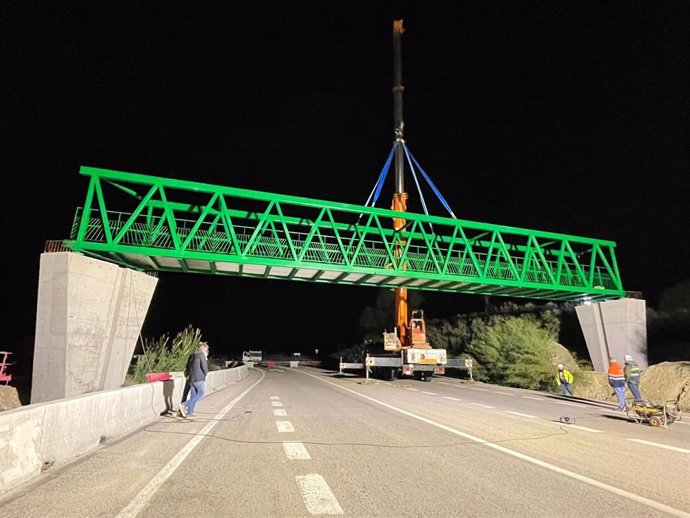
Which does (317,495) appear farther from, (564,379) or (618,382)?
(564,379)

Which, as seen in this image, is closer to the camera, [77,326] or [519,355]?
[77,326]

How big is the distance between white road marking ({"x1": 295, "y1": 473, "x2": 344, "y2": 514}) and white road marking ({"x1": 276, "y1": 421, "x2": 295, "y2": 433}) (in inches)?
149

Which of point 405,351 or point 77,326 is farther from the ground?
point 77,326

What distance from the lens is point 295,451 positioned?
7.46m

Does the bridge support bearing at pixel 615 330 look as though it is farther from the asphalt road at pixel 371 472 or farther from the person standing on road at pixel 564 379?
the asphalt road at pixel 371 472

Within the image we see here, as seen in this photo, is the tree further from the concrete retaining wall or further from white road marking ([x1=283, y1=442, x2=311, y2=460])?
the concrete retaining wall

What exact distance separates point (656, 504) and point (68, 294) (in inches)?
671

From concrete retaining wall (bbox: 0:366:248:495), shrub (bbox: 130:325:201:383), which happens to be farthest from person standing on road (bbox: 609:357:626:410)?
shrub (bbox: 130:325:201:383)

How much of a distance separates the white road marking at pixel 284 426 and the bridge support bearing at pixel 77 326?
30.9 feet

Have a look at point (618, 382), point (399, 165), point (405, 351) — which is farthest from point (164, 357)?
point (399, 165)

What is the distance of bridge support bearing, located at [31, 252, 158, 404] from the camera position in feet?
52.9

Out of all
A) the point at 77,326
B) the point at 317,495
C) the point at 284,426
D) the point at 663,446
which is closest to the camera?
the point at 317,495

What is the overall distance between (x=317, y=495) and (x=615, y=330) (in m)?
28.0

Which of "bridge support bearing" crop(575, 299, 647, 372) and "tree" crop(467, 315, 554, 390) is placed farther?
"bridge support bearing" crop(575, 299, 647, 372)
